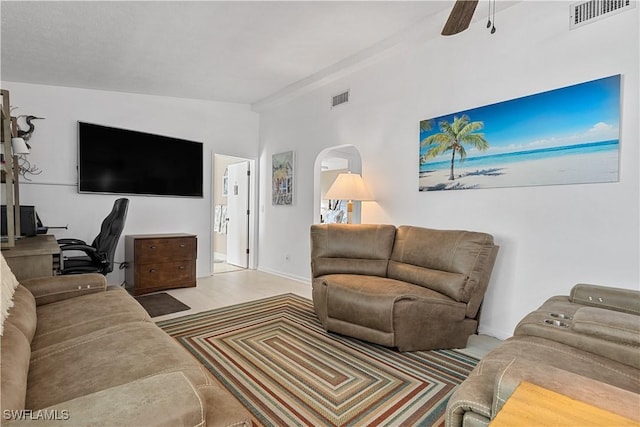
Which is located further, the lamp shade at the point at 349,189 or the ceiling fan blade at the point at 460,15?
the lamp shade at the point at 349,189

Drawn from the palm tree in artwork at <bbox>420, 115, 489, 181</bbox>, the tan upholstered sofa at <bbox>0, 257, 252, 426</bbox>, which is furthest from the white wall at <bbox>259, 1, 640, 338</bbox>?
the tan upholstered sofa at <bbox>0, 257, 252, 426</bbox>

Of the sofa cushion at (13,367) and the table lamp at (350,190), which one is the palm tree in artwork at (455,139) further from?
the sofa cushion at (13,367)

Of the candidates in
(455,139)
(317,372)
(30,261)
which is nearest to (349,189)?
(455,139)

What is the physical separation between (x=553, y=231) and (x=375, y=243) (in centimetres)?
142

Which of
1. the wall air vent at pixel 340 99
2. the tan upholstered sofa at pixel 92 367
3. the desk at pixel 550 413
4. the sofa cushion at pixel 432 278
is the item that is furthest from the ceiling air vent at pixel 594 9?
the tan upholstered sofa at pixel 92 367

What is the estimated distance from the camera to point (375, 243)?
3.20 m

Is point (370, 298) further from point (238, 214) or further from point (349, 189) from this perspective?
point (238, 214)

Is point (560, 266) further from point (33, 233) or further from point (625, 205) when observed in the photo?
point (33, 233)

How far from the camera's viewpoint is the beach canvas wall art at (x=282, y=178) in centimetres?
503

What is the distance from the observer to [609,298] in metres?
1.95

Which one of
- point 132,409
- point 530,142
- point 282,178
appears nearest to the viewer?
point 132,409

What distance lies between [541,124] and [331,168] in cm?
727

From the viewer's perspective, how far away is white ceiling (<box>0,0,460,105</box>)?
108 inches

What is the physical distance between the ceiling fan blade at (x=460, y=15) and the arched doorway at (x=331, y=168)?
8.36ft
